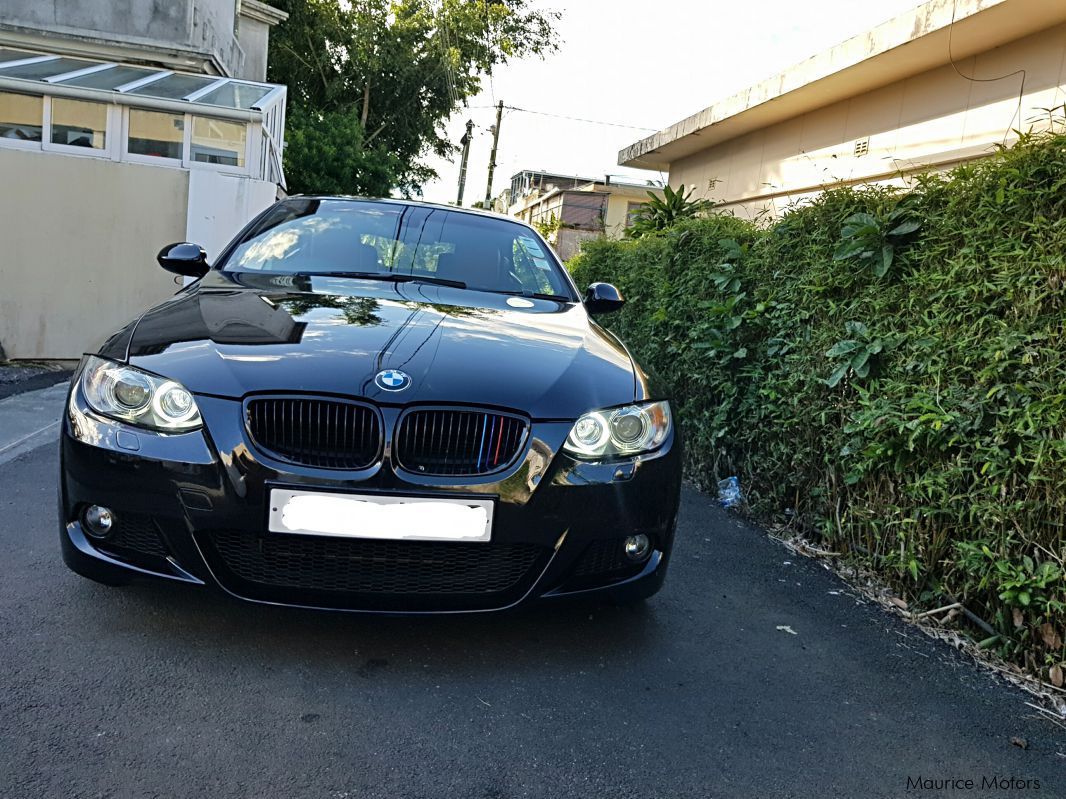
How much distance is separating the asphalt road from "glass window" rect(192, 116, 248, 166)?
23.4ft

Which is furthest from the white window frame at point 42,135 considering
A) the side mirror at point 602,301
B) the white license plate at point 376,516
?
the white license plate at point 376,516

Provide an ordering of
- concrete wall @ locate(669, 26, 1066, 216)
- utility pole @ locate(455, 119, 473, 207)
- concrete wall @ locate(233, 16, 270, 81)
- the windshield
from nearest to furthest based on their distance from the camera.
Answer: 1. the windshield
2. concrete wall @ locate(669, 26, 1066, 216)
3. concrete wall @ locate(233, 16, 270, 81)
4. utility pole @ locate(455, 119, 473, 207)

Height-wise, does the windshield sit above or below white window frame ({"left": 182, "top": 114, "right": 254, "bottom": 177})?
below

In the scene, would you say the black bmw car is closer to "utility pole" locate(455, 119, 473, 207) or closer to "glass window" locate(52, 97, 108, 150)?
"glass window" locate(52, 97, 108, 150)

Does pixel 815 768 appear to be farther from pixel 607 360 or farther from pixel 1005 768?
pixel 607 360

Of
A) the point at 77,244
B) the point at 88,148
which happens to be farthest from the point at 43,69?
the point at 77,244

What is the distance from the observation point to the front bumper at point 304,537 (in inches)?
88.9

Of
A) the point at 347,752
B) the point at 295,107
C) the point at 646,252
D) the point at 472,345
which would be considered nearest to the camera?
the point at 347,752

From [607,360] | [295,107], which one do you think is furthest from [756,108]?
[295,107]

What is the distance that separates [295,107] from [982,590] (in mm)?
24774

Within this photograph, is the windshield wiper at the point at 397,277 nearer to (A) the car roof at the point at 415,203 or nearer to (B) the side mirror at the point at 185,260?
(B) the side mirror at the point at 185,260

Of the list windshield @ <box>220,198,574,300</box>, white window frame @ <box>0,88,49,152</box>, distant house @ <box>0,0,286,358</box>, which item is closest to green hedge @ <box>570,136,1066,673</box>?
windshield @ <box>220,198,574,300</box>

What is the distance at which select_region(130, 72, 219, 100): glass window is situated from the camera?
30.6 feet

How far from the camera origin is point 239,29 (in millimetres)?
17797
